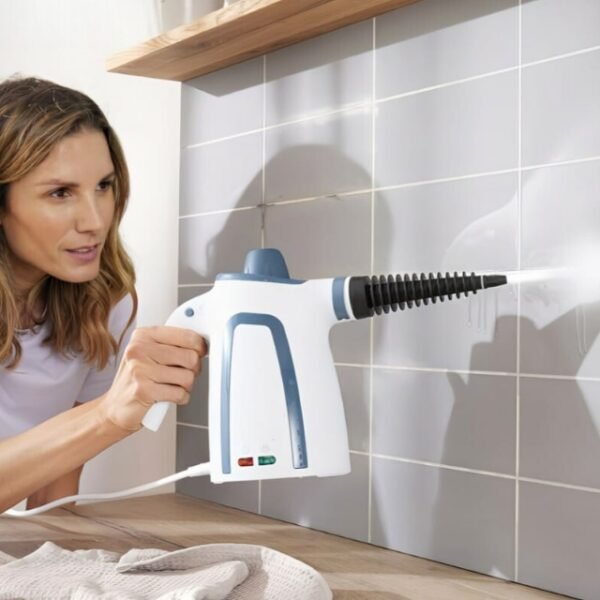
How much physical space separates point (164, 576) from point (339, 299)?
1.09ft

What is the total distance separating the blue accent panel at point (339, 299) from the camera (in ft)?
2.90

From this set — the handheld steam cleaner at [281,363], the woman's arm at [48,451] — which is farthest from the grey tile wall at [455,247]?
the woman's arm at [48,451]

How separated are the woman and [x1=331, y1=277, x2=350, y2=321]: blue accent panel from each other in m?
0.16

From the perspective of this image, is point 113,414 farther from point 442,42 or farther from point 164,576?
point 442,42

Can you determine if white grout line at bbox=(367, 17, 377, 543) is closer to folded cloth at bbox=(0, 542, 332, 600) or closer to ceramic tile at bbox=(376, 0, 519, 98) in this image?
ceramic tile at bbox=(376, 0, 519, 98)

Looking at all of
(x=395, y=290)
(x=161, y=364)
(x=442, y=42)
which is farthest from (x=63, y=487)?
(x=442, y=42)

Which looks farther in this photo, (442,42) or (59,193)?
(59,193)

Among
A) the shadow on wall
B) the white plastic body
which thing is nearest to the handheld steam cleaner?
the white plastic body

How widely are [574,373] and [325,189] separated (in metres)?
0.48

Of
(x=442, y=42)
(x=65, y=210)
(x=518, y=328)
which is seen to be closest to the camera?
(x=518, y=328)

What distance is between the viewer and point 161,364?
0.96m

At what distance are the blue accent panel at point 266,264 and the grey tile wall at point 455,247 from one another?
10.3 inches

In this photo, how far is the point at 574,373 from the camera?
93 centimetres

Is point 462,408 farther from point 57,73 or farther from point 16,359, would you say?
point 57,73
